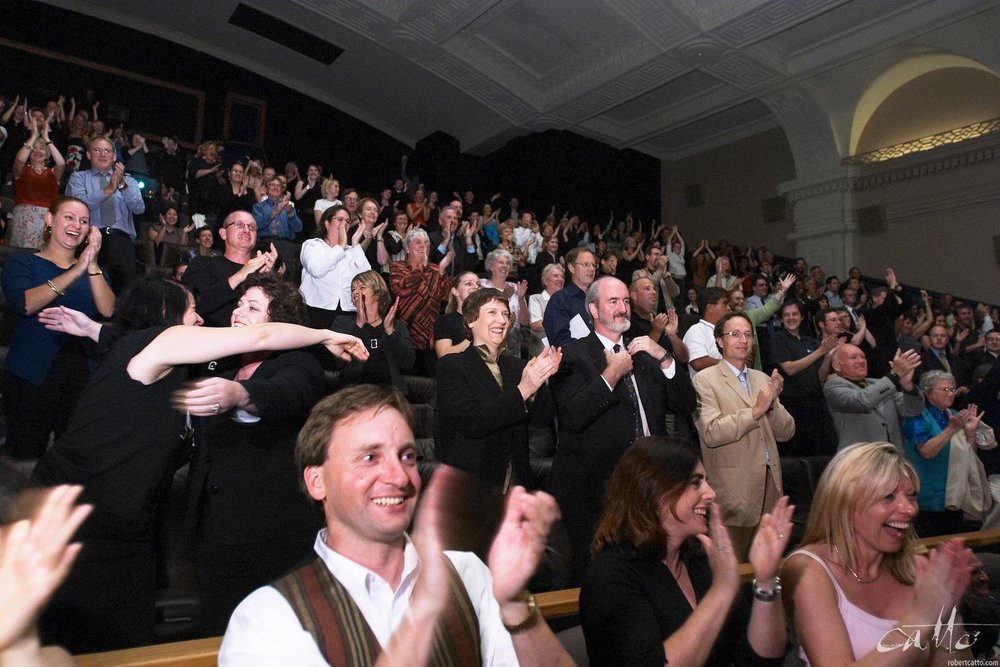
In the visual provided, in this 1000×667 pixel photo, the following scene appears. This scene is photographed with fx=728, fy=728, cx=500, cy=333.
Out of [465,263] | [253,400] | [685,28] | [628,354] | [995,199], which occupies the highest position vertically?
[685,28]

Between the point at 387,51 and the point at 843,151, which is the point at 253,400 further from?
the point at 843,151

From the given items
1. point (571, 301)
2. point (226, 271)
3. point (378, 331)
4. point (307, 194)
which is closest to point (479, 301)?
point (378, 331)

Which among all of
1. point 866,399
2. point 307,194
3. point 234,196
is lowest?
point 866,399

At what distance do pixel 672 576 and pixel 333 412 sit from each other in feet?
2.73

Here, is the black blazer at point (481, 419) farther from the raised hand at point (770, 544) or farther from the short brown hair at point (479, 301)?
the raised hand at point (770, 544)

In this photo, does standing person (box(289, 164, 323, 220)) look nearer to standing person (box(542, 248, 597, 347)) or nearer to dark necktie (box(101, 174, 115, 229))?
dark necktie (box(101, 174, 115, 229))

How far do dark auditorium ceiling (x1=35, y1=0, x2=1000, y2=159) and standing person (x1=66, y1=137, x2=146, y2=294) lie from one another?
18.2ft

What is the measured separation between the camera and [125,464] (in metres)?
1.59

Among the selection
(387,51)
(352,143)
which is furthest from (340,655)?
(352,143)

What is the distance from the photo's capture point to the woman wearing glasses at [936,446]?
11.4 ft

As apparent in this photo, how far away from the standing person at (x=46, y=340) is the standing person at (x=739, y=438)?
240cm

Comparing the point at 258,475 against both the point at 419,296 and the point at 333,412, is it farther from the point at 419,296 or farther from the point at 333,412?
the point at 419,296

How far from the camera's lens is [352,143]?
12.4m

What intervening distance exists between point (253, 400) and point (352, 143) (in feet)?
37.7
